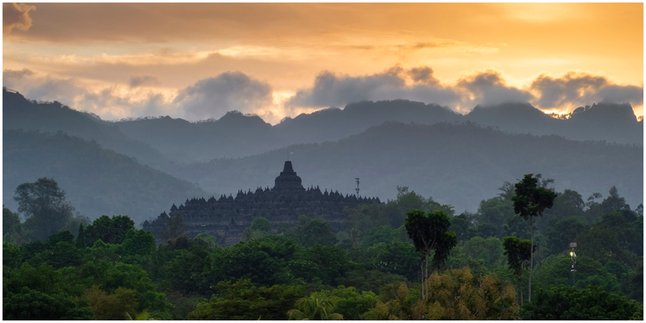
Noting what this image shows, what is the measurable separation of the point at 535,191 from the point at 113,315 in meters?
27.4

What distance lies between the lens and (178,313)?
363 feet

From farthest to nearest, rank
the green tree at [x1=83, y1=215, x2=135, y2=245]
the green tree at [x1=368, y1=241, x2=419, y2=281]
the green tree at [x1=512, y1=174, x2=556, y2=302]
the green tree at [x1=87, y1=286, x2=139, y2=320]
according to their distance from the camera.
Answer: the green tree at [x1=83, y1=215, x2=135, y2=245] < the green tree at [x1=368, y1=241, x2=419, y2=281] < the green tree at [x1=87, y1=286, x2=139, y2=320] < the green tree at [x1=512, y1=174, x2=556, y2=302]

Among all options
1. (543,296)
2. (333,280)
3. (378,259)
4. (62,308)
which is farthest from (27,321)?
(378,259)

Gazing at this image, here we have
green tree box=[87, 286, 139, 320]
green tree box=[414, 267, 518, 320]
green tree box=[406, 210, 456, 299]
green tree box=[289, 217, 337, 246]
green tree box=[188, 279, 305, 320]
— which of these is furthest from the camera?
green tree box=[289, 217, 337, 246]

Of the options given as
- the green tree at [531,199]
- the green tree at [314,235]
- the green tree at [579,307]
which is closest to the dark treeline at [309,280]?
the green tree at [579,307]

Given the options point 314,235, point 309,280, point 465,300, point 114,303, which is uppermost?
point 314,235

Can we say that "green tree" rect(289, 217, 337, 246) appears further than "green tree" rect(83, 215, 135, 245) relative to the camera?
Yes

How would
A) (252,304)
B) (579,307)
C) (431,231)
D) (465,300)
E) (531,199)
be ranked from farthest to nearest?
(252,304), (531,199), (431,231), (465,300), (579,307)

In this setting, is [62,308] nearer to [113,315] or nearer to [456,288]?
[113,315]

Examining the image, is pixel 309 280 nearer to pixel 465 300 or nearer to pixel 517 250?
pixel 517 250

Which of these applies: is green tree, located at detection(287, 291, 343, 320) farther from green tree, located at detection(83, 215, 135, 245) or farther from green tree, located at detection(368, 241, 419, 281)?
green tree, located at detection(83, 215, 135, 245)

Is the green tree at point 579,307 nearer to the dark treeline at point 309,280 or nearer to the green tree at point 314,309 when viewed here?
the dark treeline at point 309,280

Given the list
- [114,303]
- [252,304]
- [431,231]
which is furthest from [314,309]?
[114,303]

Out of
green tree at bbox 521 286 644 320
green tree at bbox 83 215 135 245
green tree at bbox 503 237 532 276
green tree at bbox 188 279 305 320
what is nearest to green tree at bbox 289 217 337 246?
green tree at bbox 83 215 135 245
